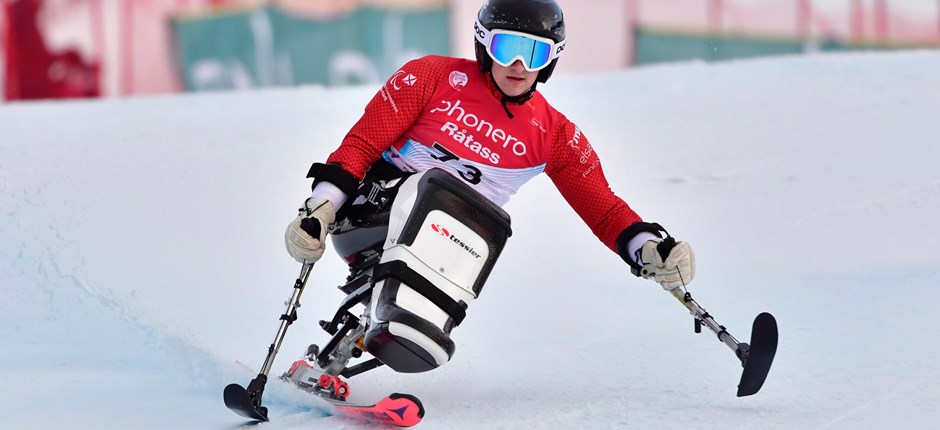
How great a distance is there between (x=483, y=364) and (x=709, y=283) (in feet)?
5.09

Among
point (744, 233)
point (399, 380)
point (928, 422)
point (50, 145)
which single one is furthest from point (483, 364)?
point (50, 145)

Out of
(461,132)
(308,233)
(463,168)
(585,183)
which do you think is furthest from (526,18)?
(308,233)

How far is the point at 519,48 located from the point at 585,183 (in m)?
0.58

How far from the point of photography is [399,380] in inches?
179

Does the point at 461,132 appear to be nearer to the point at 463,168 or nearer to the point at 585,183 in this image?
the point at 463,168

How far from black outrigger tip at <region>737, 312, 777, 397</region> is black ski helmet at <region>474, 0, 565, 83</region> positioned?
1.17 meters

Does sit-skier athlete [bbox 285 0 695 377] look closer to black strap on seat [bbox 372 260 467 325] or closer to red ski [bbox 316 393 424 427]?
black strap on seat [bbox 372 260 467 325]

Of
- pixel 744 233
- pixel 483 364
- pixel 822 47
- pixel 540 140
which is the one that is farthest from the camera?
pixel 822 47

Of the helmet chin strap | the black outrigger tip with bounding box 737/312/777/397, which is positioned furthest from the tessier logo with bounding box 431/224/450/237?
the black outrigger tip with bounding box 737/312/777/397

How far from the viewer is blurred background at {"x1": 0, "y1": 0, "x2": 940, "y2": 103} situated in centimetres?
1035

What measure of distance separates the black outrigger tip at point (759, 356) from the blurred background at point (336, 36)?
7.59 m

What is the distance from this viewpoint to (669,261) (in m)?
4.02

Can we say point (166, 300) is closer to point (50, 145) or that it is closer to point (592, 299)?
point (592, 299)

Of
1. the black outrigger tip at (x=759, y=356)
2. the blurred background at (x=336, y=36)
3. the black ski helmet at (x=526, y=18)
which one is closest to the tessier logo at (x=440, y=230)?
the black ski helmet at (x=526, y=18)
